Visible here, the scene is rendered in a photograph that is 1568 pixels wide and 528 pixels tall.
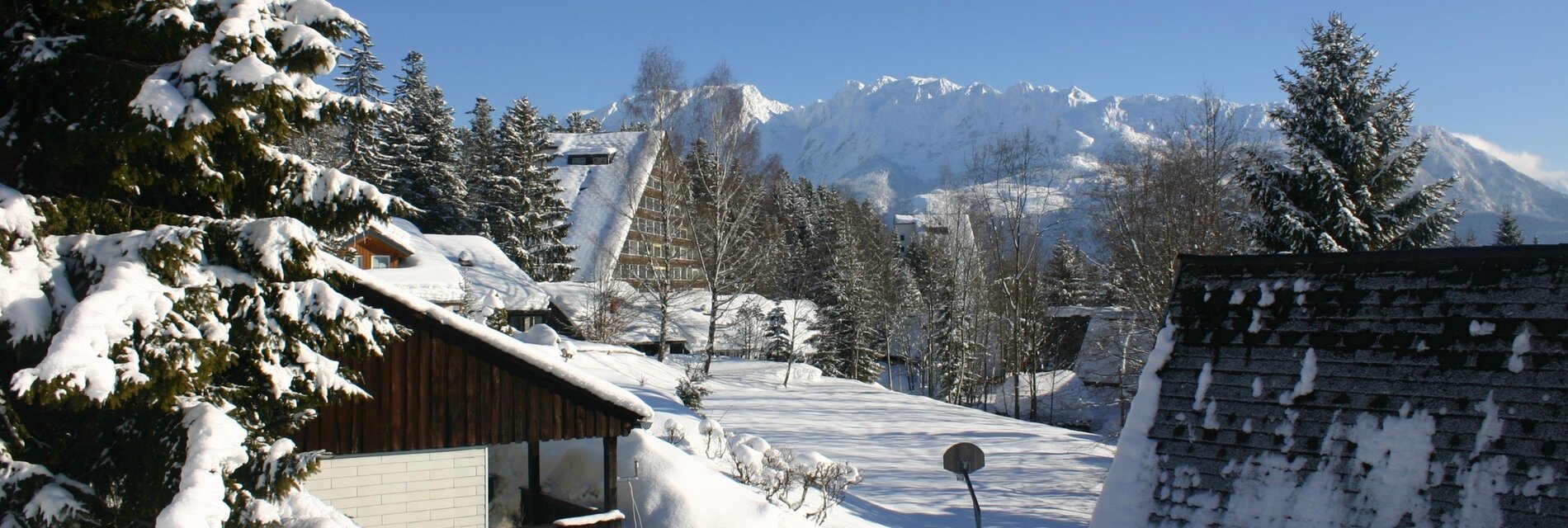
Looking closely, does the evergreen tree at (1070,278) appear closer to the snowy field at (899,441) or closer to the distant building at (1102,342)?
the distant building at (1102,342)

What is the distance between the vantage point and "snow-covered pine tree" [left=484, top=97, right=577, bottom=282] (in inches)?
1709

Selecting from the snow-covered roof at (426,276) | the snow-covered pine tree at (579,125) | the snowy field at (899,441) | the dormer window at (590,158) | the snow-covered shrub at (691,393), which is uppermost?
the snow-covered pine tree at (579,125)

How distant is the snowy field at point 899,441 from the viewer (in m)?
16.2

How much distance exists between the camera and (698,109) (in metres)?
30.3

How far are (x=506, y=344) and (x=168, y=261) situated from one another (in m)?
4.20

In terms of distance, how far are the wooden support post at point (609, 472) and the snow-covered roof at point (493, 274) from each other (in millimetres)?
22292

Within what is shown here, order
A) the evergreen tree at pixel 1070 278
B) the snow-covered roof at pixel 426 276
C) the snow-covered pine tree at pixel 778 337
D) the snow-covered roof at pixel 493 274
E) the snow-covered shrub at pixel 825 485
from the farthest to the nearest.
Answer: the evergreen tree at pixel 1070 278 → the snow-covered pine tree at pixel 778 337 → the snow-covered roof at pixel 493 274 → the snow-covered roof at pixel 426 276 → the snow-covered shrub at pixel 825 485

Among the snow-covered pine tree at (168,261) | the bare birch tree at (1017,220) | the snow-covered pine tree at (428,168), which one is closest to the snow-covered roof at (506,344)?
the snow-covered pine tree at (168,261)

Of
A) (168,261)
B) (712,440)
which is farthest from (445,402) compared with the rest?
(712,440)

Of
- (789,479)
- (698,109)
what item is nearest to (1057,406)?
(698,109)

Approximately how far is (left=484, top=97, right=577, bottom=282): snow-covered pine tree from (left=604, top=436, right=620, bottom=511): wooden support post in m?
33.2

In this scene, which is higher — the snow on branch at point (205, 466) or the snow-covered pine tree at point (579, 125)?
the snow-covered pine tree at point (579, 125)

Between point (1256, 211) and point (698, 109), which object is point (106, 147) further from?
point (698, 109)

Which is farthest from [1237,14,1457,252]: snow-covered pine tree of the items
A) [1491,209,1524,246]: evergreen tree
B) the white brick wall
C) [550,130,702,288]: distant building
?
[1491,209,1524,246]: evergreen tree
